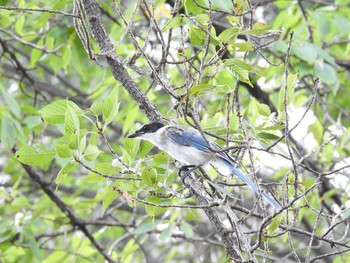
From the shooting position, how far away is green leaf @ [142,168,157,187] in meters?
2.80

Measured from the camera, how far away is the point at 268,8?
6.95 meters

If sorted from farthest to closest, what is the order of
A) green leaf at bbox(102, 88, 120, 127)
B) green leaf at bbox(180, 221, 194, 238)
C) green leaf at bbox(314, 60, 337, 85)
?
green leaf at bbox(180, 221, 194, 238), green leaf at bbox(314, 60, 337, 85), green leaf at bbox(102, 88, 120, 127)

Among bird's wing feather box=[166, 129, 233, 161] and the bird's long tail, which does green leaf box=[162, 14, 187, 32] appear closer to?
the bird's long tail

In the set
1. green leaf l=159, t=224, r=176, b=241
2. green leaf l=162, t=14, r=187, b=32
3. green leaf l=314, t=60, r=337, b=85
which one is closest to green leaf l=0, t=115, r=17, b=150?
green leaf l=159, t=224, r=176, b=241

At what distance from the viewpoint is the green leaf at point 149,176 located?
2805 mm

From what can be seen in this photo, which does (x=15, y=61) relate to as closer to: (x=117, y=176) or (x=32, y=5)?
(x=32, y=5)

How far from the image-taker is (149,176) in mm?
2828

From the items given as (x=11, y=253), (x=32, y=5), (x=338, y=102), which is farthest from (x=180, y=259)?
(x=32, y=5)

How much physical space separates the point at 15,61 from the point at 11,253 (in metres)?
1.75

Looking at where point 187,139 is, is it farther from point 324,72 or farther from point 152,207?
point 324,72

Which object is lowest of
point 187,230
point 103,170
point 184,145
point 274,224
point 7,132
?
point 187,230

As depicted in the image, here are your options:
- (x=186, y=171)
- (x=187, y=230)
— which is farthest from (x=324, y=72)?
(x=186, y=171)

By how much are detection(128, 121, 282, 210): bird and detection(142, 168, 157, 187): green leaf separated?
1.58ft

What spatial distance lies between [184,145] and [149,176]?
32.8 inches
